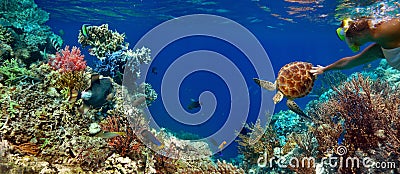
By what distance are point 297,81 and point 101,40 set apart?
692cm

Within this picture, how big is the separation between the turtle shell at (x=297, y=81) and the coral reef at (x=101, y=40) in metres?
6.03

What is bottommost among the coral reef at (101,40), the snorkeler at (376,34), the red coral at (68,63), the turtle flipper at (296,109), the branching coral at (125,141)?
the branching coral at (125,141)

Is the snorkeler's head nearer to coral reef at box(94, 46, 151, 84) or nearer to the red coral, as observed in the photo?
the red coral

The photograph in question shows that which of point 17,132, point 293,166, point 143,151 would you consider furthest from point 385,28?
point 17,132

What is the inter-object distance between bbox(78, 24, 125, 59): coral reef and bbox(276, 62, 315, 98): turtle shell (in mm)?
6029

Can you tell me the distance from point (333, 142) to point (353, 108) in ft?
3.15

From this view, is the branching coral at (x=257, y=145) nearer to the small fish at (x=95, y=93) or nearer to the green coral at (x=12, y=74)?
the small fish at (x=95, y=93)

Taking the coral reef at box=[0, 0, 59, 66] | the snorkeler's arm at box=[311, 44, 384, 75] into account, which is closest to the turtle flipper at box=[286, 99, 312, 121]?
the snorkeler's arm at box=[311, 44, 384, 75]

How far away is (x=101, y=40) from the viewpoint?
372 inches

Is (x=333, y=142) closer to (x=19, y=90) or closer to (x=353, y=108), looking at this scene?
(x=353, y=108)

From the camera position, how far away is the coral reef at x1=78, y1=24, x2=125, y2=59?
364 inches

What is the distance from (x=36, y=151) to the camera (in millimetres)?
4266

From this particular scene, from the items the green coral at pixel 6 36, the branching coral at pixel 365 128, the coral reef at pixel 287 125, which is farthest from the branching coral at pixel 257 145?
the green coral at pixel 6 36

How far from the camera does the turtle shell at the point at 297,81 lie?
18.3 ft
